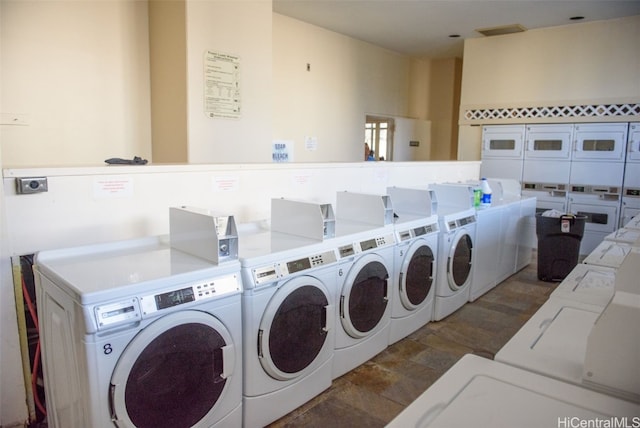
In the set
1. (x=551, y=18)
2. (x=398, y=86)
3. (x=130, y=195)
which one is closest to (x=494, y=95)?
(x=551, y=18)

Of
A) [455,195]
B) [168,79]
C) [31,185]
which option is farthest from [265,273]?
[168,79]

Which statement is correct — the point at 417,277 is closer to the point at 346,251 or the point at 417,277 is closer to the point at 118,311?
the point at 346,251

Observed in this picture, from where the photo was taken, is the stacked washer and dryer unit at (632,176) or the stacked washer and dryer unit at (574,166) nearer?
the stacked washer and dryer unit at (632,176)

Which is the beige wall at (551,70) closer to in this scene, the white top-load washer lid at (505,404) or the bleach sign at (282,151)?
the bleach sign at (282,151)

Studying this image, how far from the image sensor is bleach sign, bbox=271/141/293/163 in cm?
560

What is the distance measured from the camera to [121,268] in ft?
6.12

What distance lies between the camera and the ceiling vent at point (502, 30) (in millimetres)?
5938

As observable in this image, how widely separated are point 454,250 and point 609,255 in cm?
110

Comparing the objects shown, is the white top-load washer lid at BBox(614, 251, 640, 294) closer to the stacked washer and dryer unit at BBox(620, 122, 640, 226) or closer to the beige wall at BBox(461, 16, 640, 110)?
the stacked washer and dryer unit at BBox(620, 122, 640, 226)

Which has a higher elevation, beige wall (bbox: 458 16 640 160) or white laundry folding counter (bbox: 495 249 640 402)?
beige wall (bbox: 458 16 640 160)

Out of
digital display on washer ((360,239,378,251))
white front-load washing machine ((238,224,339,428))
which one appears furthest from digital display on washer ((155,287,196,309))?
digital display on washer ((360,239,378,251))

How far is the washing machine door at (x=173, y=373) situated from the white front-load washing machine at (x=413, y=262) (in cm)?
146

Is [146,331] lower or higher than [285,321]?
higher

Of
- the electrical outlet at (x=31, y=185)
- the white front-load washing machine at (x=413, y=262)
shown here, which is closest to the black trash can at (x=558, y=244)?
the white front-load washing machine at (x=413, y=262)
